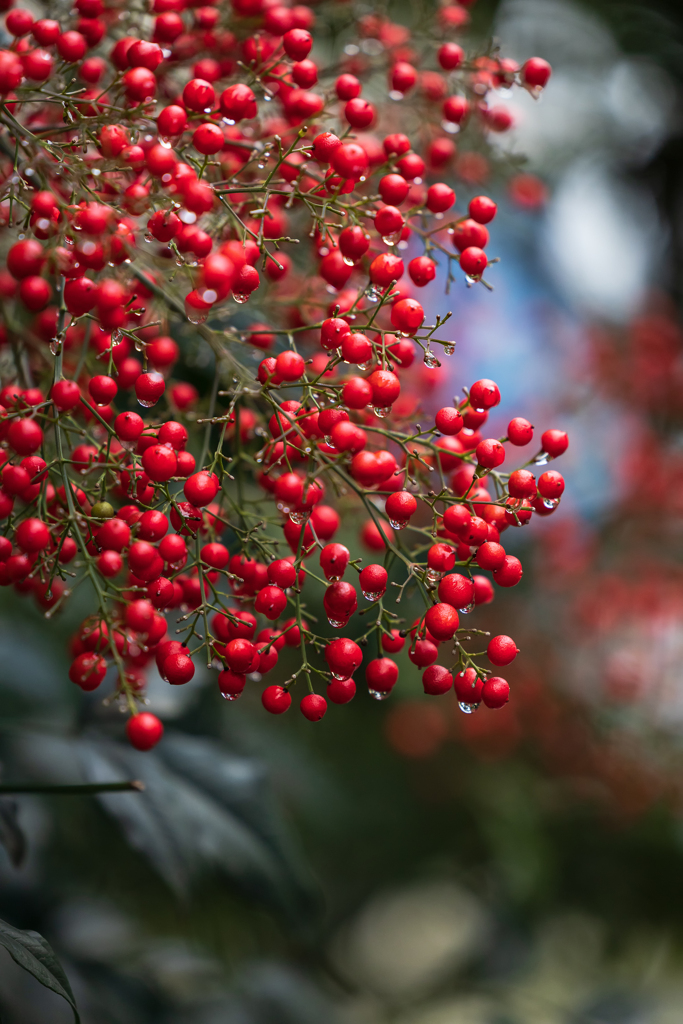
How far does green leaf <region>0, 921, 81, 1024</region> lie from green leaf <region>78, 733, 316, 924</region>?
250 mm

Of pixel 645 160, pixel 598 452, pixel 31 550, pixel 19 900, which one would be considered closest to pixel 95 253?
pixel 31 550

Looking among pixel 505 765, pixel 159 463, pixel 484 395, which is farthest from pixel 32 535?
pixel 505 765

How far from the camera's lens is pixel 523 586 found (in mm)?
1749

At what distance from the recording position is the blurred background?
2.60 ft

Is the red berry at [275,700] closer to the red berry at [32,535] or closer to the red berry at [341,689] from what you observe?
the red berry at [341,689]

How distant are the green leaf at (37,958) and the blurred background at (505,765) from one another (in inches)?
4.7

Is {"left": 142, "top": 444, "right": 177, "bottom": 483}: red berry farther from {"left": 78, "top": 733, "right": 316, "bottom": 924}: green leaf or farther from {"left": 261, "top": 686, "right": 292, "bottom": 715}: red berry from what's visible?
{"left": 78, "top": 733, "right": 316, "bottom": 924}: green leaf

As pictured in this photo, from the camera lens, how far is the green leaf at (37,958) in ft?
1.33

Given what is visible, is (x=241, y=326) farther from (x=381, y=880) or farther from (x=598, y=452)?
(x=598, y=452)

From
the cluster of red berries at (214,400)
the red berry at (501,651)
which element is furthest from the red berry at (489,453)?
the red berry at (501,651)

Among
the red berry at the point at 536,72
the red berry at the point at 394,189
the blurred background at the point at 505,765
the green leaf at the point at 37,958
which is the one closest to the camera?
the green leaf at the point at 37,958

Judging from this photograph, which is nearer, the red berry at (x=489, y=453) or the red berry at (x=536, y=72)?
the red berry at (x=489, y=453)

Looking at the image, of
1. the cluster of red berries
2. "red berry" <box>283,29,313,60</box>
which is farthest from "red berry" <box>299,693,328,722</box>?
"red berry" <box>283,29,313,60</box>

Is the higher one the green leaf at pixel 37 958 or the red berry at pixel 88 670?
the red berry at pixel 88 670
